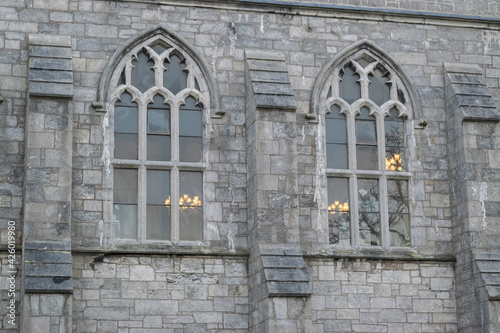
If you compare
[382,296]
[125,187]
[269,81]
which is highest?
[269,81]

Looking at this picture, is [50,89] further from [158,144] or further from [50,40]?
[158,144]

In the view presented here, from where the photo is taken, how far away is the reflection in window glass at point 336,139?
16.1m

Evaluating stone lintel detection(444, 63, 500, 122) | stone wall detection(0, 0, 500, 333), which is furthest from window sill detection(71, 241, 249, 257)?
stone lintel detection(444, 63, 500, 122)

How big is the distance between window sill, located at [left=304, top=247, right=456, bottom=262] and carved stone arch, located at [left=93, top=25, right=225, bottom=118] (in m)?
2.81

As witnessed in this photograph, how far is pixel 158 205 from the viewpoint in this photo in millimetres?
15258

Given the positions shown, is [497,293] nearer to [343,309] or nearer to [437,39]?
[343,309]

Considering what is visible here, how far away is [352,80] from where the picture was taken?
650 inches

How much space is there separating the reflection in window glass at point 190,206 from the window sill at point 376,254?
70.9 inches

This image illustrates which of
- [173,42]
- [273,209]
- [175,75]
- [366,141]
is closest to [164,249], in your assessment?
[273,209]

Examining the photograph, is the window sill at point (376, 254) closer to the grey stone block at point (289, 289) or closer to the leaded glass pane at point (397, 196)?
the leaded glass pane at point (397, 196)

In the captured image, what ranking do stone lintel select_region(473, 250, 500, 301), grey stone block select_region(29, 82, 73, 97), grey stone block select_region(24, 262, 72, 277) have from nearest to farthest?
grey stone block select_region(24, 262, 72, 277), grey stone block select_region(29, 82, 73, 97), stone lintel select_region(473, 250, 500, 301)

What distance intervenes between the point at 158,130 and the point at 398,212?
427 centimetres

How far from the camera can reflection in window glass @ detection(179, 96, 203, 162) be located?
1555 cm

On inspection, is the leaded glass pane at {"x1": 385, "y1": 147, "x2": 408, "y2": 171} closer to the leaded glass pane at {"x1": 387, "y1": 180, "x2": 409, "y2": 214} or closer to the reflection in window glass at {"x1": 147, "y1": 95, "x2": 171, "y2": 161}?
the leaded glass pane at {"x1": 387, "y1": 180, "x2": 409, "y2": 214}
